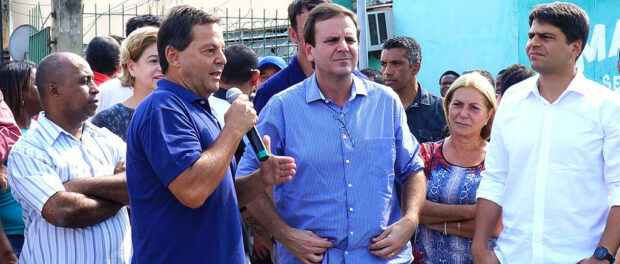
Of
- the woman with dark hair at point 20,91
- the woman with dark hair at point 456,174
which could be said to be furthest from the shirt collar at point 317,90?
the woman with dark hair at point 20,91

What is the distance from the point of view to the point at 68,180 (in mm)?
4262

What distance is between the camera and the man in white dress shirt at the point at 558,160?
420cm

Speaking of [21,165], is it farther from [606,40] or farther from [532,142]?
[606,40]

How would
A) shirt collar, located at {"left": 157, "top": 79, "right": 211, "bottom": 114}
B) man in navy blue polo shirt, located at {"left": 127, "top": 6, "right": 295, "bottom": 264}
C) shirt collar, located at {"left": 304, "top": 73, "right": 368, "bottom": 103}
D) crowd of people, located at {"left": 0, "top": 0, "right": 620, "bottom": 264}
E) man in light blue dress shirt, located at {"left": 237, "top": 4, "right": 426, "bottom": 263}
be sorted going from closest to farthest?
man in navy blue polo shirt, located at {"left": 127, "top": 6, "right": 295, "bottom": 264}, shirt collar, located at {"left": 157, "top": 79, "right": 211, "bottom": 114}, crowd of people, located at {"left": 0, "top": 0, "right": 620, "bottom": 264}, man in light blue dress shirt, located at {"left": 237, "top": 4, "right": 426, "bottom": 263}, shirt collar, located at {"left": 304, "top": 73, "right": 368, "bottom": 103}

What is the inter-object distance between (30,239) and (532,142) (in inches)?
105

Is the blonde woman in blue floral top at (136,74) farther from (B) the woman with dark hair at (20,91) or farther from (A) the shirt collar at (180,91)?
(A) the shirt collar at (180,91)

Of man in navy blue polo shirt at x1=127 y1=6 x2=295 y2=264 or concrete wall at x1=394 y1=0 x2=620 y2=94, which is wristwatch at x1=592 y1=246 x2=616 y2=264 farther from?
concrete wall at x1=394 y1=0 x2=620 y2=94

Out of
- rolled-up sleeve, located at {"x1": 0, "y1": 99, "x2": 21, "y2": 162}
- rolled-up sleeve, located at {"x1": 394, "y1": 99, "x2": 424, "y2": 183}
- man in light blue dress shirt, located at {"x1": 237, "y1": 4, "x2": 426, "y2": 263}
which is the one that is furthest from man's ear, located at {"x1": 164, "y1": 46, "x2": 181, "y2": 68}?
rolled-up sleeve, located at {"x1": 0, "y1": 99, "x2": 21, "y2": 162}

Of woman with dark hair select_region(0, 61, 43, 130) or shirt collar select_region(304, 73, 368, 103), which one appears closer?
shirt collar select_region(304, 73, 368, 103)

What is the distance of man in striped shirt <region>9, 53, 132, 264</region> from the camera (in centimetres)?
413

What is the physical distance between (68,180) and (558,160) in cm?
252

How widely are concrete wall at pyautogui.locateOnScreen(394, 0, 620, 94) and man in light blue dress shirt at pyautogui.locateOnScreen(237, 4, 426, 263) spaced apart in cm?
1012

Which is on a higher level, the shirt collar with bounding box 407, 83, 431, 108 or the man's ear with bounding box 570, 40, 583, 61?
the man's ear with bounding box 570, 40, 583, 61

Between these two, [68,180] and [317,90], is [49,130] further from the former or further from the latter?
[317,90]
